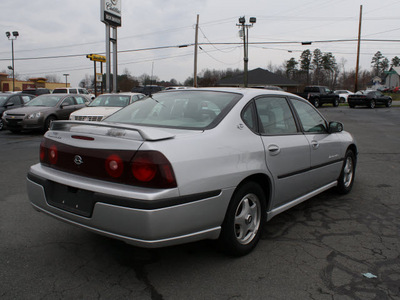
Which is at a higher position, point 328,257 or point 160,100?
point 160,100

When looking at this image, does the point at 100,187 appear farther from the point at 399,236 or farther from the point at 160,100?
the point at 399,236

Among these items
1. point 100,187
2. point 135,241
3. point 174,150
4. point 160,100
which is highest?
point 160,100

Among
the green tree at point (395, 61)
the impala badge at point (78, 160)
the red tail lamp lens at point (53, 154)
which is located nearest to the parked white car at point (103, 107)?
the red tail lamp lens at point (53, 154)

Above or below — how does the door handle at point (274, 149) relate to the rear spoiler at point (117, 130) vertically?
below

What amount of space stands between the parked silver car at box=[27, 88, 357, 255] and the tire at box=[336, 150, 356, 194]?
4.04 feet

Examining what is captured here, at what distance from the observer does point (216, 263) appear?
3061mm

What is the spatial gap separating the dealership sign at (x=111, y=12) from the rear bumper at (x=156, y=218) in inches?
854

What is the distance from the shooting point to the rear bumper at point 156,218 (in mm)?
2434

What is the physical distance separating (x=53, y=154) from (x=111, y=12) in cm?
2178

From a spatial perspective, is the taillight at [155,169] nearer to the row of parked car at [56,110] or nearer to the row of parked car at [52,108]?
the row of parked car at [52,108]

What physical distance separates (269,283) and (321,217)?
1.84 metres

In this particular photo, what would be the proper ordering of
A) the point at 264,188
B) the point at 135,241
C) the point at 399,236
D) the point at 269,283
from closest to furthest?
the point at 135,241 < the point at 269,283 < the point at 264,188 < the point at 399,236

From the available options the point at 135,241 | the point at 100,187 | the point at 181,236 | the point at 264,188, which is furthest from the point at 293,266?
the point at 100,187

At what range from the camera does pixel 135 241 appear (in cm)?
251
